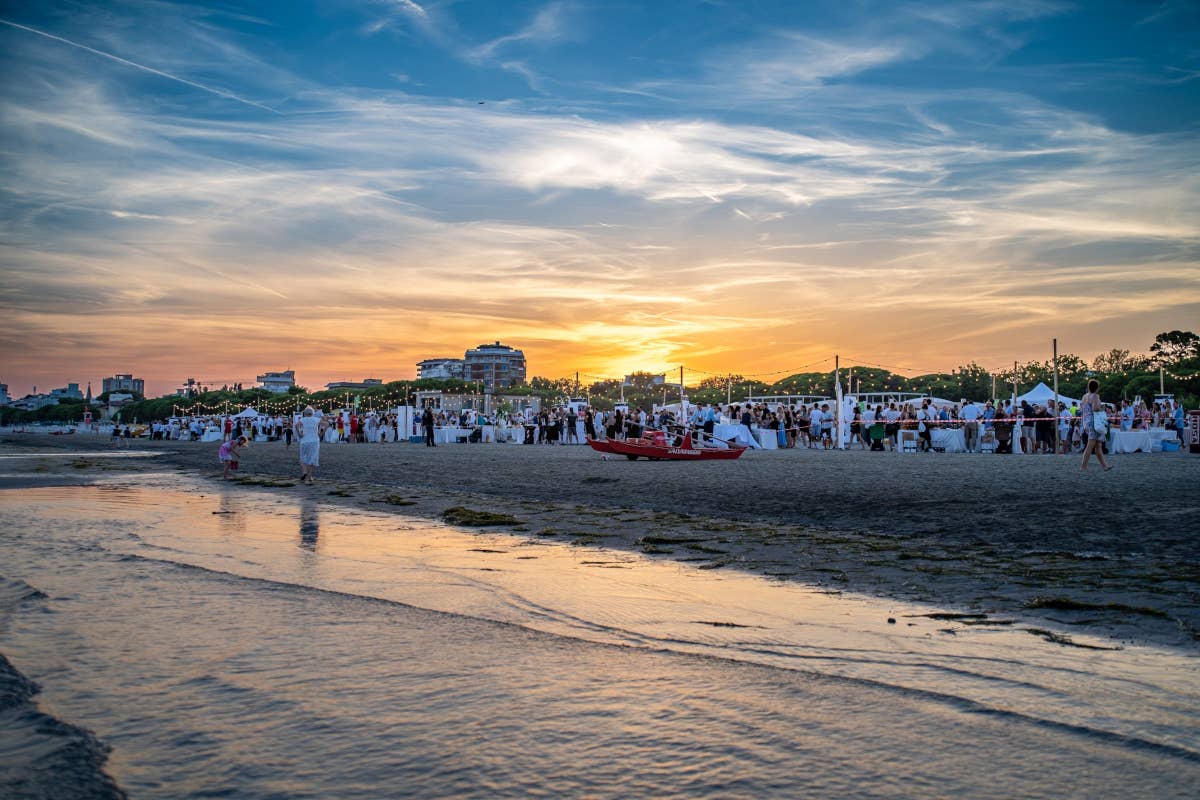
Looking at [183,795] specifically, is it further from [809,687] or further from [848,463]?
[848,463]

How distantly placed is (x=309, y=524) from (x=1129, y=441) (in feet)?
98.4

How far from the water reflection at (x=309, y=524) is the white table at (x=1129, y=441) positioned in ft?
91.5

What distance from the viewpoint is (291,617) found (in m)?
6.88

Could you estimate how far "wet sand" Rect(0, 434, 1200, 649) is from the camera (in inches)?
301

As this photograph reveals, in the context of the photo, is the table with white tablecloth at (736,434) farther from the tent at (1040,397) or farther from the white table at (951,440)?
the tent at (1040,397)

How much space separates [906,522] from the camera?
12391mm

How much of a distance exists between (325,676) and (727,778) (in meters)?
2.51

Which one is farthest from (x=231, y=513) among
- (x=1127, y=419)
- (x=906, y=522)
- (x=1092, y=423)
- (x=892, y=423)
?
(x=1127, y=419)

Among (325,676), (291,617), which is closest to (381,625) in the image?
(291,617)

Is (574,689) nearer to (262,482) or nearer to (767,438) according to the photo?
(262,482)

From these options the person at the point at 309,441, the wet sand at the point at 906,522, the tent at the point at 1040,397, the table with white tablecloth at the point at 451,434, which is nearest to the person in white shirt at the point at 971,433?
the tent at the point at 1040,397

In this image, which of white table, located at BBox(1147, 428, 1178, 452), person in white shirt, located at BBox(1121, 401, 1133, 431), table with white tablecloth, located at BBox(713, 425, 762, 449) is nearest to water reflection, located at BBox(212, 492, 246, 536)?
table with white tablecloth, located at BBox(713, 425, 762, 449)

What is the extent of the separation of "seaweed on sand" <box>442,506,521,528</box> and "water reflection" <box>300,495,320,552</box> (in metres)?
1.91

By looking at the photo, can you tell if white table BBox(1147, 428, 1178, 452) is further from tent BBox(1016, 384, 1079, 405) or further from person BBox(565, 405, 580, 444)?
person BBox(565, 405, 580, 444)
